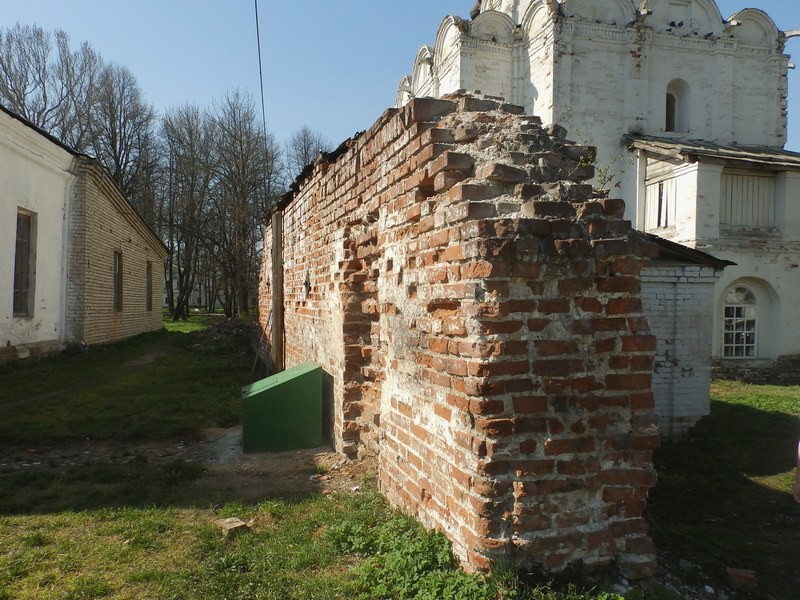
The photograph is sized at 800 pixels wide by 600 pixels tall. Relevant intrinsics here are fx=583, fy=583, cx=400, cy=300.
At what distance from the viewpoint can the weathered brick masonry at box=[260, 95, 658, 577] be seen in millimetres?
2502

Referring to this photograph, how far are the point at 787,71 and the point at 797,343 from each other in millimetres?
9443

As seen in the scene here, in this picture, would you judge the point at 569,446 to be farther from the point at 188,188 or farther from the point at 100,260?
the point at 188,188

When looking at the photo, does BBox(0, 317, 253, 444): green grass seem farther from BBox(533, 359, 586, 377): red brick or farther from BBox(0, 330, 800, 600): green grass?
BBox(533, 359, 586, 377): red brick

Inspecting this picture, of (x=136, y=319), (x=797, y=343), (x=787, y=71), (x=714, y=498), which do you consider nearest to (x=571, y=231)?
(x=714, y=498)

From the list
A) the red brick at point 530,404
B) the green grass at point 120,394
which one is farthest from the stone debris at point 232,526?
the green grass at point 120,394

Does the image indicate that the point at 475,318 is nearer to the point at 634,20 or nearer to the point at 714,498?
the point at 714,498

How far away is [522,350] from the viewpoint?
2.53m

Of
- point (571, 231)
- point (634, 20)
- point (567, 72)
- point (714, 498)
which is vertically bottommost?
point (714, 498)

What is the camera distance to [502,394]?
2.51 metres

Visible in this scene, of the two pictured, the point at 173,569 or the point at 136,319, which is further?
the point at 136,319

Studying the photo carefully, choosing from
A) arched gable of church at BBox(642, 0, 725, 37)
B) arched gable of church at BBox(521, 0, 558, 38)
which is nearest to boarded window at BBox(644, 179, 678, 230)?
arched gable of church at BBox(521, 0, 558, 38)

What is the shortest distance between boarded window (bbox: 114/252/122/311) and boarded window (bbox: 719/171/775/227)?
16020mm

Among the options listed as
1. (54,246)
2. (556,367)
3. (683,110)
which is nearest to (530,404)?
(556,367)

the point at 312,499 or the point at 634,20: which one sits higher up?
the point at 634,20
